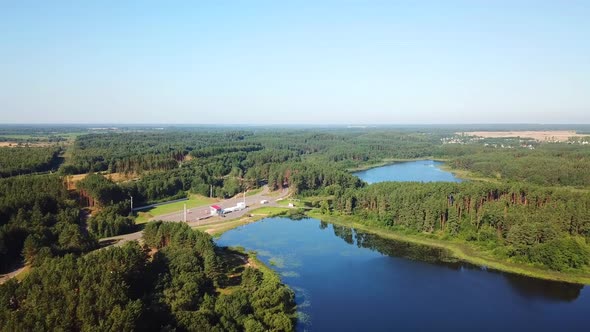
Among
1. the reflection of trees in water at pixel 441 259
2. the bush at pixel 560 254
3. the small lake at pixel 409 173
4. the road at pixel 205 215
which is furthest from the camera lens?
the small lake at pixel 409 173

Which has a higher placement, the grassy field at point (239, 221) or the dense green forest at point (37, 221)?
the dense green forest at point (37, 221)

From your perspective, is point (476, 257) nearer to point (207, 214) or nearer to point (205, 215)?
point (205, 215)

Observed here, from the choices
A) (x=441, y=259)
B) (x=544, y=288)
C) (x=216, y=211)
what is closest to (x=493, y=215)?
(x=441, y=259)

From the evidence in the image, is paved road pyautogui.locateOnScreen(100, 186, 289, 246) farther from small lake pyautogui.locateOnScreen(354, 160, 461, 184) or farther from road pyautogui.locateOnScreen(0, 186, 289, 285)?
small lake pyautogui.locateOnScreen(354, 160, 461, 184)

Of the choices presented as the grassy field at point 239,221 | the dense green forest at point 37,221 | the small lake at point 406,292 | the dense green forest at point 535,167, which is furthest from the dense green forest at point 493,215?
the dense green forest at point 37,221

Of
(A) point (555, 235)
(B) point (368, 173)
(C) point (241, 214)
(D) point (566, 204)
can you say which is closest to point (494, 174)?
(B) point (368, 173)

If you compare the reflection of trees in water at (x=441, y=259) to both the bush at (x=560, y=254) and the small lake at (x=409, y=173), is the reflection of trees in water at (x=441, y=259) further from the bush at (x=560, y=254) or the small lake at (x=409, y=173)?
the small lake at (x=409, y=173)

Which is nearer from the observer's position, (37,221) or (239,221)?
(37,221)
